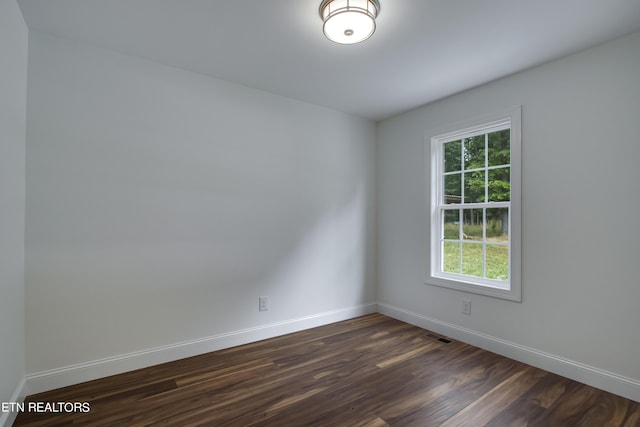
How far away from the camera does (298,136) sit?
345 cm

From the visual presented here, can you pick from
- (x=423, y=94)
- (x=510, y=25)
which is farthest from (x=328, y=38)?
(x=423, y=94)

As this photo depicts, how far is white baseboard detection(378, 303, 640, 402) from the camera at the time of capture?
2.19m

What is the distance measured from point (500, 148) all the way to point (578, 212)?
861 mm

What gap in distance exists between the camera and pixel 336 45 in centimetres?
236

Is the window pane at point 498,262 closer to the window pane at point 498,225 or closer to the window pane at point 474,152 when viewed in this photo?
the window pane at point 498,225

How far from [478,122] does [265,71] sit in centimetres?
205

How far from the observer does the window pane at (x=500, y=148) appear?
2917mm

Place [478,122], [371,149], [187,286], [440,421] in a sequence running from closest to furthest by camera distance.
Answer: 1. [440,421]
2. [187,286]
3. [478,122]
4. [371,149]

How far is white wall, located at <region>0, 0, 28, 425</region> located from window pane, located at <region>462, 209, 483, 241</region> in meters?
3.57

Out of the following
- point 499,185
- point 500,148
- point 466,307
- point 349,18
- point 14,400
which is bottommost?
point 14,400

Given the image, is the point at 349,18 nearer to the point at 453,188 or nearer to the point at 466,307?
the point at 453,188

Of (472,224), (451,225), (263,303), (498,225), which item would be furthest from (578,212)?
(263,303)

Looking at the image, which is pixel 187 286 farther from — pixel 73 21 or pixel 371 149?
pixel 371 149

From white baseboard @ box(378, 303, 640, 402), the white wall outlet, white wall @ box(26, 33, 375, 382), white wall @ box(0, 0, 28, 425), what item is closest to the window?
white baseboard @ box(378, 303, 640, 402)
